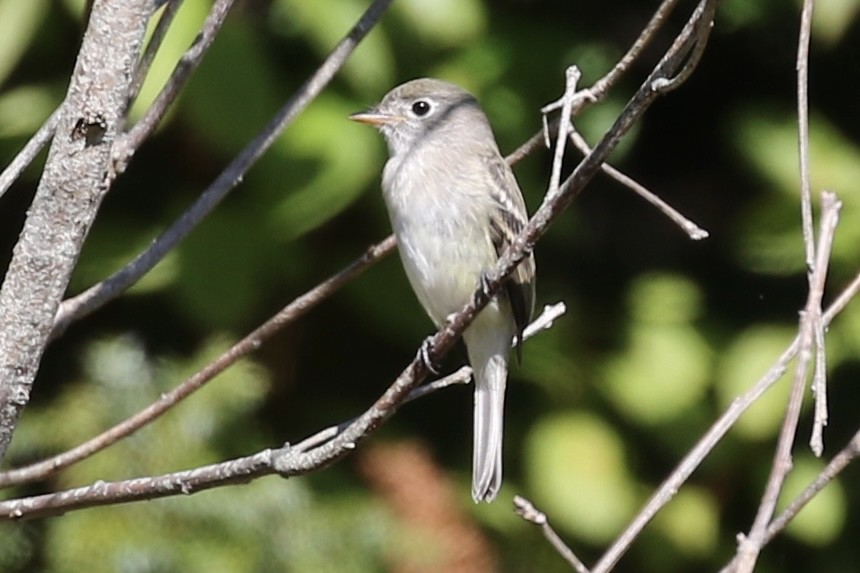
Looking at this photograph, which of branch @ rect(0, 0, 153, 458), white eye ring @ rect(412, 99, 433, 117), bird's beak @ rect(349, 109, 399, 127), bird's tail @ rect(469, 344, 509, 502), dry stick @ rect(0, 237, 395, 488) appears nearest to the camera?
branch @ rect(0, 0, 153, 458)

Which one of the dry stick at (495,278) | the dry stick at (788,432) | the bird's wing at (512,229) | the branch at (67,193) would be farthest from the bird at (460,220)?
the dry stick at (788,432)

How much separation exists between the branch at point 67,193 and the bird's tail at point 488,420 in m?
1.24

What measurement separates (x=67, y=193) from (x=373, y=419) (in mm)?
406

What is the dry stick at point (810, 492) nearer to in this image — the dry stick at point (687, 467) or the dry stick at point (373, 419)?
the dry stick at point (687, 467)

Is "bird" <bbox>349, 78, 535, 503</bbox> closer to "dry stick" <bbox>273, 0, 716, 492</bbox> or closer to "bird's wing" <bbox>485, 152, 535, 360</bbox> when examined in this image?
"bird's wing" <bbox>485, 152, 535, 360</bbox>

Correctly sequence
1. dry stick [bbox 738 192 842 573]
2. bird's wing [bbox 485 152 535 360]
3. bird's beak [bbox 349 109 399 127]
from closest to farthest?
dry stick [bbox 738 192 842 573]
bird's wing [bbox 485 152 535 360]
bird's beak [bbox 349 109 399 127]

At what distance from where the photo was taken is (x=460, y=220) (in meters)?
2.77

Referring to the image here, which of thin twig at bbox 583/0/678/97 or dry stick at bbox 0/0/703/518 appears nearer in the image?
dry stick at bbox 0/0/703/518

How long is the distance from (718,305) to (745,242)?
7.9 inches

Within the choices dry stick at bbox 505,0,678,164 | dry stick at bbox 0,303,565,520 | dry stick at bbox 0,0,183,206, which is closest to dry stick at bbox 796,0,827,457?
dry stick at bbox 505,0,678,164

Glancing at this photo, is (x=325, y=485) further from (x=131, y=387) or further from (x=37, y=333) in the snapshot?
(x=37, y=333)

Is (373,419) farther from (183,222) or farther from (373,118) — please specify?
(373,118)

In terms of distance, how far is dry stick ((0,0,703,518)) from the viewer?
1318mm

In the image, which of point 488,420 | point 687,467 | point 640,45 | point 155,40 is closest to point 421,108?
point 488,420
